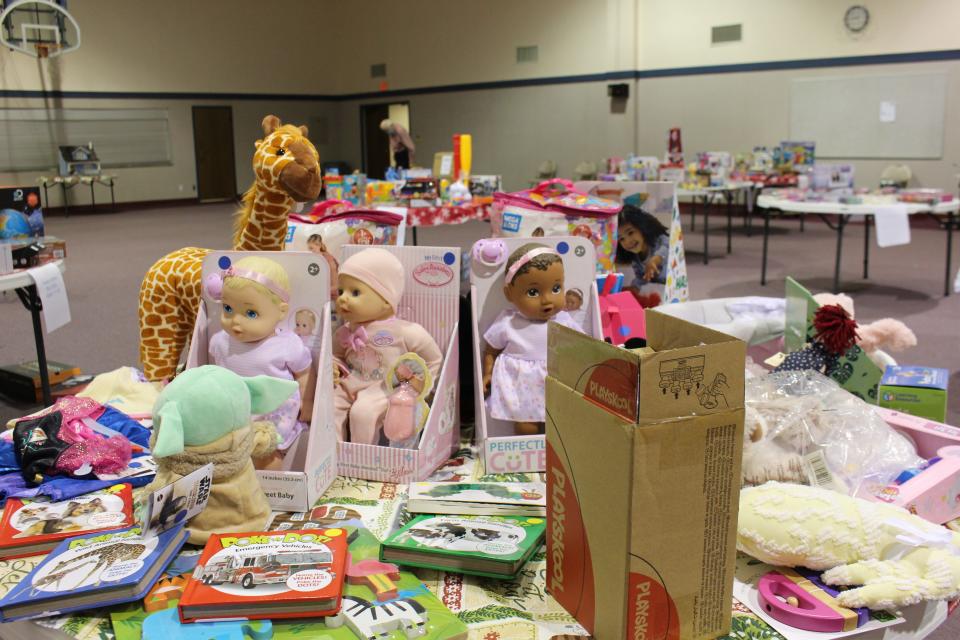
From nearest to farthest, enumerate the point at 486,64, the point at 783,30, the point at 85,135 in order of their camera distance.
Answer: the point at 783,30
the point at 85,135
the point at 486,64

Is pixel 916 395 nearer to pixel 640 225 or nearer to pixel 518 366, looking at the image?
pixel 518 366

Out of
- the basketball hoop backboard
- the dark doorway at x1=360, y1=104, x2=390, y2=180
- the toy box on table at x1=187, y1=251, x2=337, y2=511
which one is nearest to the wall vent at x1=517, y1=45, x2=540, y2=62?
the dark doorway at x1=360, y1=104, x2=390, y2=180

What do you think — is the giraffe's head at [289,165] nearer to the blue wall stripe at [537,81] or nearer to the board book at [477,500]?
the board book at [477,500]

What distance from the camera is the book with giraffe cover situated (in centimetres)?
123

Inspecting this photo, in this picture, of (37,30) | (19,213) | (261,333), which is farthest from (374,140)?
(261,333)

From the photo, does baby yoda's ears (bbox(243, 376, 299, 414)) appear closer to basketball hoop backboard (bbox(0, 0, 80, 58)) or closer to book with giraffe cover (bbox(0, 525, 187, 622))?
book with giraffe cover (bbox(0, 525, 187, 622))

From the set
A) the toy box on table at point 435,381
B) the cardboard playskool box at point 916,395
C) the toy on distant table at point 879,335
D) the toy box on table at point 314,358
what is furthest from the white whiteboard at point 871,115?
the toy box on table at point 314,358

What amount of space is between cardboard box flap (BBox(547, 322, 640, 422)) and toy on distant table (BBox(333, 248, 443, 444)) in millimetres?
781

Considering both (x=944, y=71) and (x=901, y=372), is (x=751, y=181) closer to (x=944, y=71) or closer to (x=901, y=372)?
(x=944, y=71)

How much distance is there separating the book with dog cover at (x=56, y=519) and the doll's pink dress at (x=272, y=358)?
1.11 ft

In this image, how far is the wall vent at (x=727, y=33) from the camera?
12.0 m

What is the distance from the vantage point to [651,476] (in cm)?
103

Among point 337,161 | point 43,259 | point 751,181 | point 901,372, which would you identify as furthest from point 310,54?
point 901,372

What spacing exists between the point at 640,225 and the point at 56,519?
8.29 feet
